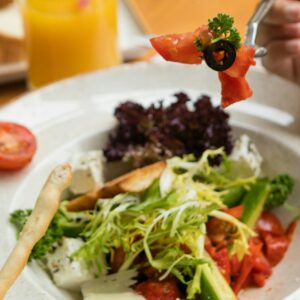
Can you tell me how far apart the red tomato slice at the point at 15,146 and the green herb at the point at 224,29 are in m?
0.79

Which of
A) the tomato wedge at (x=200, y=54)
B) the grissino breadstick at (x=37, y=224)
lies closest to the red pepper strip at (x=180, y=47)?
the tomato wedge at (x=200, y=54)

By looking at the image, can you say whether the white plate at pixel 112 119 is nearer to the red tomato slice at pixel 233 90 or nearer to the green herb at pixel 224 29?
the red tomato slice at pixel 233 90

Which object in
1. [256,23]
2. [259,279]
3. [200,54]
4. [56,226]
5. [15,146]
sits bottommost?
[259,279]

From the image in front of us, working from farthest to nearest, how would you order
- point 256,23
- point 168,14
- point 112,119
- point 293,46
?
point 168,14 < point 112,119 < point 293,46 < point 256,23

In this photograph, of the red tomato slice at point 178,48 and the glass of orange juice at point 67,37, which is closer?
the red tomato slice at point 178,48

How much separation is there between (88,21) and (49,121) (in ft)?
1.79

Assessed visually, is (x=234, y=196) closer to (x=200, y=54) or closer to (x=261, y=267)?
(x=261, y=267)

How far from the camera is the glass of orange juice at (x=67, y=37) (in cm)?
239

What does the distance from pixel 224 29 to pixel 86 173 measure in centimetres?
78

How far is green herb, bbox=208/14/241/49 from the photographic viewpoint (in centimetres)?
112

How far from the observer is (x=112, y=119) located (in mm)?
2037

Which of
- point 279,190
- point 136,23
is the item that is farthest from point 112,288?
point 136,23

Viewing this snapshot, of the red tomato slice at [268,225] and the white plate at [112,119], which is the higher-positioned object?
the white plate at [112,119]

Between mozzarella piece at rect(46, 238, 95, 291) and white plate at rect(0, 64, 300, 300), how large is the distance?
0.40ft
